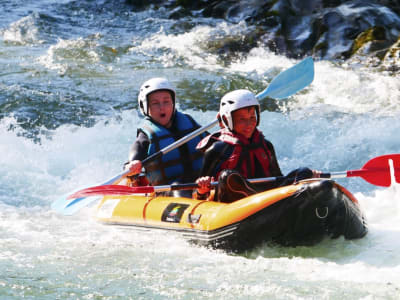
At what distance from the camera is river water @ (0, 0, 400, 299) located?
12.7 ft

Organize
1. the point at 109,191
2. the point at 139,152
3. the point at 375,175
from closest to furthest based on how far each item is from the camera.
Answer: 1. the point at 375,175
2. the point at 109,191
3. the point at 139,152

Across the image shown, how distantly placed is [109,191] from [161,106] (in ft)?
3.02

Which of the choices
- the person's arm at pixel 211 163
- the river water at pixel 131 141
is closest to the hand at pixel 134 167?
the river water at pixel 131 141

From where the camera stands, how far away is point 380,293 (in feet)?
11.6

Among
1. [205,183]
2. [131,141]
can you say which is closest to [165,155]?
[205,183]

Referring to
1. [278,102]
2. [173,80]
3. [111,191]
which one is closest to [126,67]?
[173,80]

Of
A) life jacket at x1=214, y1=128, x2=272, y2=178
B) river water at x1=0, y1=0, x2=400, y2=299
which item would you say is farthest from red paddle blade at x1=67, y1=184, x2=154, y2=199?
life jacket at x1=214, y1=128, x2=272, y2=178

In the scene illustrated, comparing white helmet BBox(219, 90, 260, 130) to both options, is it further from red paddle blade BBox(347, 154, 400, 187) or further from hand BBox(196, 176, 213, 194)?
red paddle blade BBox(347, 154, 400, 187)

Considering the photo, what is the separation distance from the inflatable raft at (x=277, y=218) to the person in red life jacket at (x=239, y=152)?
0.25 m

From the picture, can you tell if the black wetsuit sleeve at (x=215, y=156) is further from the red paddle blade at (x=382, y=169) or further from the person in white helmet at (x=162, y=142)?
the red paddle blade at (x=382, y=169)

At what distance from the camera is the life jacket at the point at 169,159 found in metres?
5.49

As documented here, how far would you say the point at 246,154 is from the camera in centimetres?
476

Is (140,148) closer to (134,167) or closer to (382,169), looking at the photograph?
(134,167)

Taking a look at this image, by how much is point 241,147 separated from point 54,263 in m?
1.57
